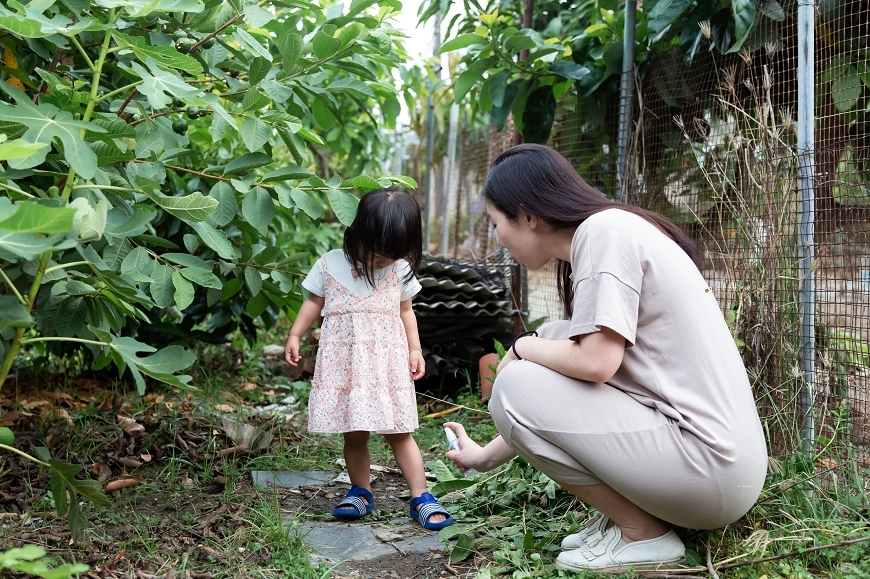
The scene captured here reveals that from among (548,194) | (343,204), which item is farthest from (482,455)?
(343,204)

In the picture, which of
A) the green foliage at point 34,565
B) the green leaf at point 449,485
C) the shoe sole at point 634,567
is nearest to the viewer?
the green foliage at point 34,565

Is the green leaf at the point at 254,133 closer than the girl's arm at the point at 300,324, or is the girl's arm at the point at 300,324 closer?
the green leaf at the point at 254,133

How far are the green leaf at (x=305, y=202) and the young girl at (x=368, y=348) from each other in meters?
0.19

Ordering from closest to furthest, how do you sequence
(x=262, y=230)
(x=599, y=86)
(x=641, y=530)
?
1. (x=641, y=530)
2. (x=262, y=230)
3. (x=599, y=86)

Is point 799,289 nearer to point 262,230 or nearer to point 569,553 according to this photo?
point 569,553

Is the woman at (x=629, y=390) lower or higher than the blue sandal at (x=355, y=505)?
higher

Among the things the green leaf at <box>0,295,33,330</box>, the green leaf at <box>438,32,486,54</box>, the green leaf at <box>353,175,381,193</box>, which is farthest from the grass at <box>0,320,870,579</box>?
the green leaf at <box>438,32,486,54</box>

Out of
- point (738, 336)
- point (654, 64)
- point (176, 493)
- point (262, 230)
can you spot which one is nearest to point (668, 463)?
point (738, 336)

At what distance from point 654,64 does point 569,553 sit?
7.83ft

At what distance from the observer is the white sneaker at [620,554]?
2037 millimetres

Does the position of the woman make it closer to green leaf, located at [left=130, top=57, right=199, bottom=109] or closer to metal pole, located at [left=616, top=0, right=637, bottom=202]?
green leaf, located at [left=130, top=57, right=199, bottom=109]

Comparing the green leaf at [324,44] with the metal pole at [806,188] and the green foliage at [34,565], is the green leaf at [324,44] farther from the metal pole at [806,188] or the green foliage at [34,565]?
the green foliage at [34,565]

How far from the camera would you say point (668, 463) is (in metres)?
1.93

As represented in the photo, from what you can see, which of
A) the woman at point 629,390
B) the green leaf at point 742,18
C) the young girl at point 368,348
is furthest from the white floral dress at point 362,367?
the green leaf at point 742,18
